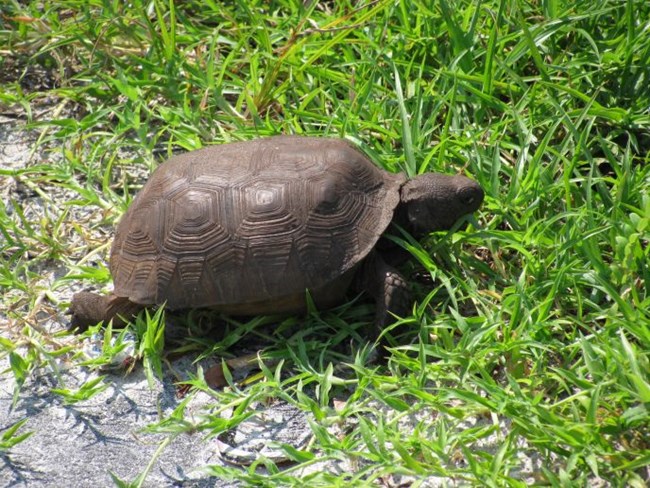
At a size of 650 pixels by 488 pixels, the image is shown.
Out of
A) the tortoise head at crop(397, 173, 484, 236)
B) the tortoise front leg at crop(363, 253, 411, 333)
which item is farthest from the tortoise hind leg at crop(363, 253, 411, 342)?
the tortoise head at crop(397, 173, 484, 236)

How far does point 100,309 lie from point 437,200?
155 cm

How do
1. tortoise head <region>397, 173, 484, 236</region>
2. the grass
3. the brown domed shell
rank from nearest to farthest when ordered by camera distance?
the grass → the brown domed shell → tortoise head <region>397, 173, 484, 236</region>

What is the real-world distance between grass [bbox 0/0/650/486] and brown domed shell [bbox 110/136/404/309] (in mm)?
250

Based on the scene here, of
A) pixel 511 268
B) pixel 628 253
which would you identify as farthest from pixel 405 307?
pixel 628 253

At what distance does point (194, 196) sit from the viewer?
3932 mm

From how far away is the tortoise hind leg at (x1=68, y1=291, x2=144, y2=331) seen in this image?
408 centimetres

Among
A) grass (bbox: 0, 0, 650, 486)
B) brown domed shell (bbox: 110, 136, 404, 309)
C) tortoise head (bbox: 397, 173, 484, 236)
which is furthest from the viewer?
tortoise head (bbox: 397, 173, 484, 236)

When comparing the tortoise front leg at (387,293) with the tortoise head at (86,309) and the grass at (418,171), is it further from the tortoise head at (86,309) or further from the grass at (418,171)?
the tortoise head at (86,309)

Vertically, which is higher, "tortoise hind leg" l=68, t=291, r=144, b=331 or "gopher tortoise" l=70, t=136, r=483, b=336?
"gopher tortoise" l=70, t=136, r=483, b=336

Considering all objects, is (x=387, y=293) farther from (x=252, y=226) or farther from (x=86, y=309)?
(x=86, y=309)

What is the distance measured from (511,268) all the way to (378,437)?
43.9 inches

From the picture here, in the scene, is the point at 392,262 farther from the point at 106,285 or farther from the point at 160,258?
the point at 106,285

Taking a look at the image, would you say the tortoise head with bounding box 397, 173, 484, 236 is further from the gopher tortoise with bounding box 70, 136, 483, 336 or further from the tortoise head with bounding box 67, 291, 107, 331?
the tortoise head with bounding box 67, 291, 107, 331

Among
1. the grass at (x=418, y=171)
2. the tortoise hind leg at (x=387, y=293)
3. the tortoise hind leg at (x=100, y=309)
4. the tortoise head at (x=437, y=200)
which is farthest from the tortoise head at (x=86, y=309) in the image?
→ the tortoise head at (x=437, y=200)
